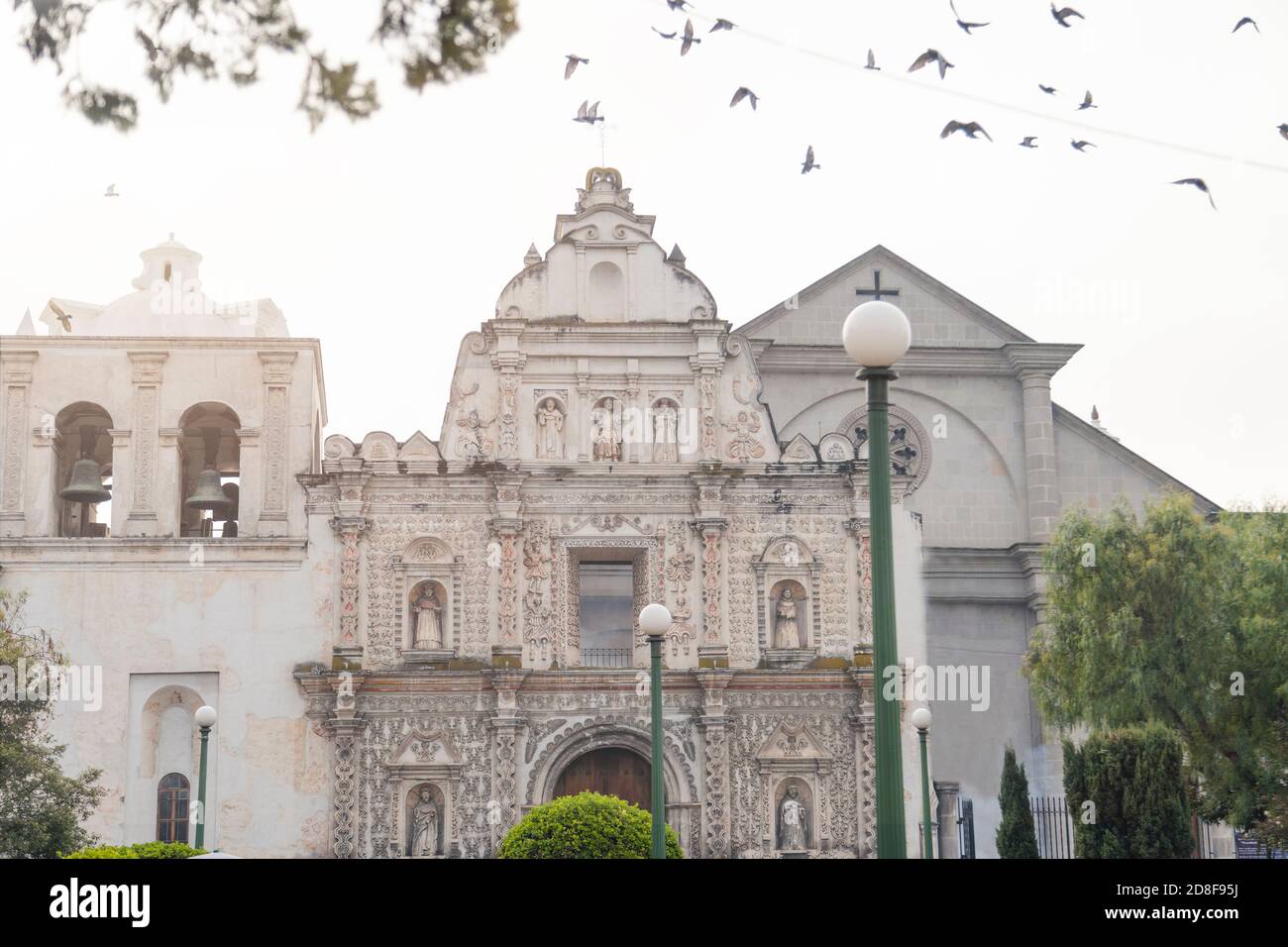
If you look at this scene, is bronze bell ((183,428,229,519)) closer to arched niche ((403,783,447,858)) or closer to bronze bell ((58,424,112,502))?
bronze bell ((58,424,112,502))

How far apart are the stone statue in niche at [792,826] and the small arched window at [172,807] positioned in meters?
10.6

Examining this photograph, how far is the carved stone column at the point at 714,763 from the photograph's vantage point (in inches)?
1203

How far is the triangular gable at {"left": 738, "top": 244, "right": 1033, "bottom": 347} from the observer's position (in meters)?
36.8

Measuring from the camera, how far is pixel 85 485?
31766 millimetres

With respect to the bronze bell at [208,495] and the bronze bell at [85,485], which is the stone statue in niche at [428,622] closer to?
the bronze bell at [208,495]

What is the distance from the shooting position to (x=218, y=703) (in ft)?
101

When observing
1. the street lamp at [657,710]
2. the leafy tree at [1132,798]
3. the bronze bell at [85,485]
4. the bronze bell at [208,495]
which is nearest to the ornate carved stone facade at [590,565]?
the bronze bell at [208,495]

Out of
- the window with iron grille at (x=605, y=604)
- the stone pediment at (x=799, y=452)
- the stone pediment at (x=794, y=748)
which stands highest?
the stone pediment at (x=799, y=452)

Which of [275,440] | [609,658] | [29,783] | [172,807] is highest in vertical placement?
[275,440]

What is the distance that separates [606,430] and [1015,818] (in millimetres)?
10211

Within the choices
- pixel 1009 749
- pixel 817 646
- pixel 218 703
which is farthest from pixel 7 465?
pixel 1009 749

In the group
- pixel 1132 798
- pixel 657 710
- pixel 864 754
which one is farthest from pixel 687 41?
pixel 864 754

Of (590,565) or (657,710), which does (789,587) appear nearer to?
(590,565)
